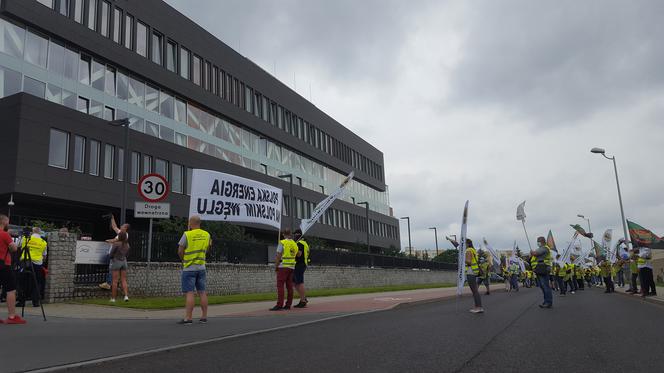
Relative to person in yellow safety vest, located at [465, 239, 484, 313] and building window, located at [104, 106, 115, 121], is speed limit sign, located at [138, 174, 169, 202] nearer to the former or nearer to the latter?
person in yellow safety vest, located at [465, 239, 484, 313]

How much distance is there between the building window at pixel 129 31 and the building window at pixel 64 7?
4294 mm

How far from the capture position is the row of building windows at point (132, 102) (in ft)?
91.4

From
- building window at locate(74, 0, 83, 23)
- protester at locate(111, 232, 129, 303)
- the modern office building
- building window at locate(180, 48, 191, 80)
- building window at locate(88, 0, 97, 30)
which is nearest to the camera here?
protester at locate(111, 232, 129, 303)

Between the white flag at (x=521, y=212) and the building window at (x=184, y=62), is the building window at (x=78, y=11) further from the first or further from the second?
the white flag at (x=521, y=212)

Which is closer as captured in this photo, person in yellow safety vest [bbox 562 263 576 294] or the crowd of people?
the crowd of people

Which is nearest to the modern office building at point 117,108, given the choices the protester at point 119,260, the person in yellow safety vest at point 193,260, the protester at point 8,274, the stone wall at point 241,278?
the stone wall at point 241,278

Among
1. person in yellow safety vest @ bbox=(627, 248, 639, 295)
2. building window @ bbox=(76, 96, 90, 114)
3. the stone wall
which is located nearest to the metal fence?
the stone wall

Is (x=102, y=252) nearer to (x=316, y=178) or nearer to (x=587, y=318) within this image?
(x=587, y=318)

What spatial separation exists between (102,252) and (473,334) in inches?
441

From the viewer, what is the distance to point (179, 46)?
38688mm

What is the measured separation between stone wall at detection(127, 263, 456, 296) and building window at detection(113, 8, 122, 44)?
1891 cm

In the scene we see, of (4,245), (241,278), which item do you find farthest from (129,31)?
(4,245)

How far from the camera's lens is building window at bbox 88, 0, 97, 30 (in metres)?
31.5

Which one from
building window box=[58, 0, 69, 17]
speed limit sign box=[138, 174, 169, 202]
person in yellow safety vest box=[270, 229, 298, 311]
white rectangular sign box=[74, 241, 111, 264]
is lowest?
person in yellow safety vest box=[270, 229, 298, 311]
